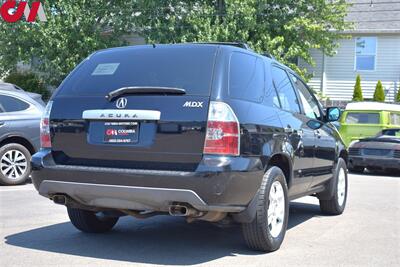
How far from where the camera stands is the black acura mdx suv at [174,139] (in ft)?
15.9

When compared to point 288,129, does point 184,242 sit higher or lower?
lower

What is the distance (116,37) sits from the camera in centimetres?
2483

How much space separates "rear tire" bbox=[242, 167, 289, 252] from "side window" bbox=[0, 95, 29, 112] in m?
6.30

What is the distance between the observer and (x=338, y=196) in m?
7.90

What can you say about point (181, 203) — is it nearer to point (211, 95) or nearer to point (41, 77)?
point (211, 95)

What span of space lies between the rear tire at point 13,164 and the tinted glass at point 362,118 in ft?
31.8

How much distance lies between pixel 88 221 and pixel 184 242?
105cm

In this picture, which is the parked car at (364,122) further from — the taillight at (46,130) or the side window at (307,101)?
the taillight at (46,130)

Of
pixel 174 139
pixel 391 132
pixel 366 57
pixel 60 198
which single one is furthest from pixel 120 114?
pixel 366 57

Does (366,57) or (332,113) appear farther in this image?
(366,57)

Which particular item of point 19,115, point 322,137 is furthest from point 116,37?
point 322,137

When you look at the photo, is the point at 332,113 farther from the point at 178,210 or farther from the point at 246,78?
the point at 178,210

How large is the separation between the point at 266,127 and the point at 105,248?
6.31 ft

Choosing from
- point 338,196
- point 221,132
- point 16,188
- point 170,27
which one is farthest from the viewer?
point 170,27
